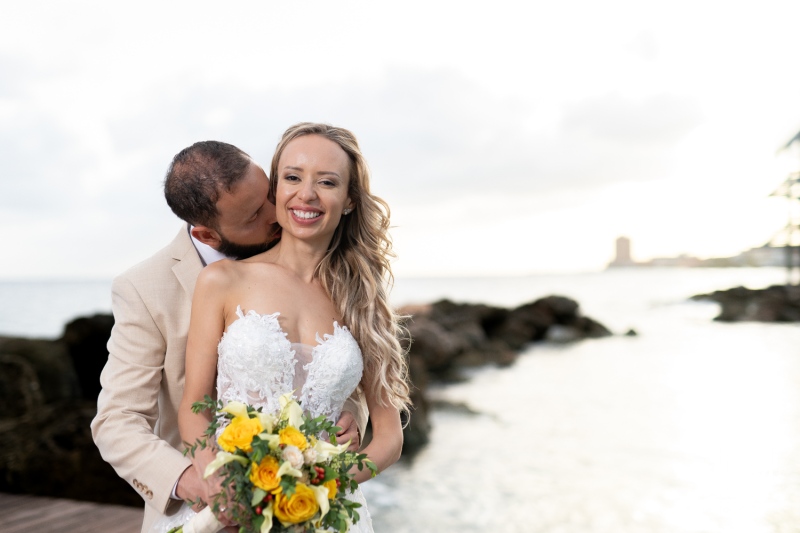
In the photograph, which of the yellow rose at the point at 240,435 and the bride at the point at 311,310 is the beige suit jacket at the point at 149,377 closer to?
the bride at the point at 311,310

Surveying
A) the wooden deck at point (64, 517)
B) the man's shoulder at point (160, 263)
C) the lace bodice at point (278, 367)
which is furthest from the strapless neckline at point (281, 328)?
the wooden deck at point (64, 517)

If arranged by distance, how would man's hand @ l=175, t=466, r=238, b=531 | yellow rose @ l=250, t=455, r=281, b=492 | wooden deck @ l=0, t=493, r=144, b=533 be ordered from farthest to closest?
wooden deck @ l=0, t=493, r=144, b=533
man's hand @ l=175, t=466, r=238, b=531
yellow rose @ l=250, t=455, r=281, b=492

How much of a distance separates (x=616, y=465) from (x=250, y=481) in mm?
12627

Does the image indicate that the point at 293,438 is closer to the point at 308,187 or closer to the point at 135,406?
the point at 135,406

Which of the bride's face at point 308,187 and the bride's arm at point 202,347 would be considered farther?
the bride's face at point 308,187

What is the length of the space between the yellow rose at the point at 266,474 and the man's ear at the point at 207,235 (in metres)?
0.93

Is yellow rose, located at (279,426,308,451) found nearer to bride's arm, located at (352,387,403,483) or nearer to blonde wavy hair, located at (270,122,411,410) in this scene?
bride's arm, located at (352,387,403,483)

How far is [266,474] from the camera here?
1480 millimetres

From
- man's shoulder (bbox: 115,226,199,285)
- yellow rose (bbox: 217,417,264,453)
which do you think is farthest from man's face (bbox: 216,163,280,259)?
yellow rose (bbox: 217,417,264,453)

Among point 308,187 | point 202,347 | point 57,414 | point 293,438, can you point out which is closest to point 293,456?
point 293,438

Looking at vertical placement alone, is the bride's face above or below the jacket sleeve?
above

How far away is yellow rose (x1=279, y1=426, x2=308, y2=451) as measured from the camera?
4.99 ft

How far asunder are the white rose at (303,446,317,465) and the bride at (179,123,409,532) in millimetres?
440

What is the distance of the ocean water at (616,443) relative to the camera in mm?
10477
